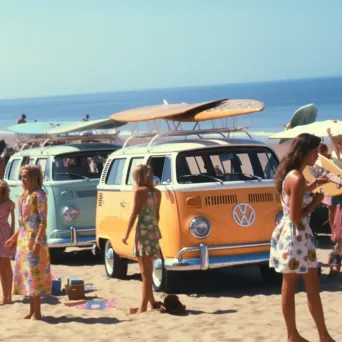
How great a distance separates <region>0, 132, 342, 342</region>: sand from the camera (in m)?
8.48

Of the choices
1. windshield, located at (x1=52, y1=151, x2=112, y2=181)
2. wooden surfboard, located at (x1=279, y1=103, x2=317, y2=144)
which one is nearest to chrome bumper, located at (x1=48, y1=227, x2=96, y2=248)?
windshield, located at (x1=52, y1=151, x2=112, y2=181)

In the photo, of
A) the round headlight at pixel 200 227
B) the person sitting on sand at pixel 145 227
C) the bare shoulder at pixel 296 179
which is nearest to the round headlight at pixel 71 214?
the round headlight at pixel 200 227

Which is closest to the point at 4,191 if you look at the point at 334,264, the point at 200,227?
the point at 200,227

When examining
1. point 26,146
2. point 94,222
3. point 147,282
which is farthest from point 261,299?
point 26,146

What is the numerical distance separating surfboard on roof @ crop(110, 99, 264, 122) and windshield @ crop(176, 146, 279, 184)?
1.50ft

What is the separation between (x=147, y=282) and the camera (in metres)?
9.60

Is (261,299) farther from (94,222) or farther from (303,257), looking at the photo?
(94,222)

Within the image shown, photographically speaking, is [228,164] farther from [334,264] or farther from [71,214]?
[71,214]

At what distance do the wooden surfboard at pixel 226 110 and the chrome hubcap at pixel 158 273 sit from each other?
71.7 inches

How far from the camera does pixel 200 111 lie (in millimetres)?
11641

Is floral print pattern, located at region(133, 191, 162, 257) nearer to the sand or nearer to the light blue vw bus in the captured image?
the sand

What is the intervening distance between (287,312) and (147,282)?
2501mm

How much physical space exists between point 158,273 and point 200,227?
918 mm

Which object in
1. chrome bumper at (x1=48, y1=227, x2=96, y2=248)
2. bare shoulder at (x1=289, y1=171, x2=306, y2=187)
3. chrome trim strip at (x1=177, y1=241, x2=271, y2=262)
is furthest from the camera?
chrome bumper at (x1=48, y1=227, x2=96, y2=248)
